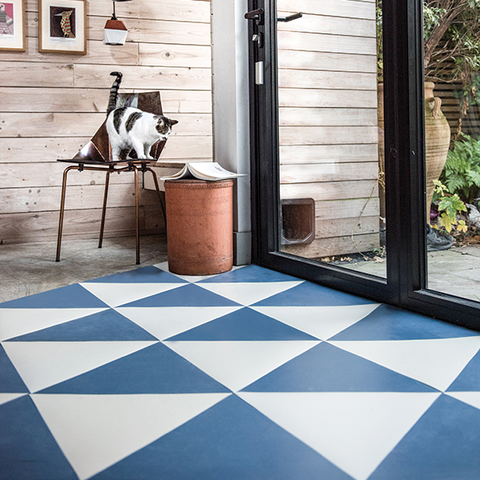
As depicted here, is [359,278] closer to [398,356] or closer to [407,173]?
[407,173]

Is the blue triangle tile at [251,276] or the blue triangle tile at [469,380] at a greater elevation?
the blue triangle tile at [251,276]

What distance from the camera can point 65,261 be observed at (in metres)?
2.97

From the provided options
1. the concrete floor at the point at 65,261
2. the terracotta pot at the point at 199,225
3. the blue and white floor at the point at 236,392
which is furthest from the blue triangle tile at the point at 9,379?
the terracotta pot at the point at 199,225

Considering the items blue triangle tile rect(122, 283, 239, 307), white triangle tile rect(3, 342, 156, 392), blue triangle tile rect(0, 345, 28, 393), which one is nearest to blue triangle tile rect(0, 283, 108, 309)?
blue triangle tile rect(122, 283, 239, 307)

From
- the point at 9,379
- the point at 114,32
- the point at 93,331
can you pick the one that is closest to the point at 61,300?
the point at 93,331

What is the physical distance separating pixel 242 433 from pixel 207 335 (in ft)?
2.05

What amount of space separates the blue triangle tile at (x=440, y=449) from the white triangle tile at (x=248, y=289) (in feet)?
3.33

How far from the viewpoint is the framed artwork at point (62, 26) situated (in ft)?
11.4

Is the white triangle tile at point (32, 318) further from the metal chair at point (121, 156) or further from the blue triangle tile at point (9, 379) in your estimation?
the metal chair at point (121, 156)

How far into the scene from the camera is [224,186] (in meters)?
2.58

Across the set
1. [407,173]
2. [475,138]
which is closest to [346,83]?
[407,173]

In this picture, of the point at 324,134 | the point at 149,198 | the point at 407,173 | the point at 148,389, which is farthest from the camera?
the point at 149,198

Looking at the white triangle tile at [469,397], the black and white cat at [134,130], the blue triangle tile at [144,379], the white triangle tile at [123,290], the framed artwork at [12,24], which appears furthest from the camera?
the framed artwork at [12,24]

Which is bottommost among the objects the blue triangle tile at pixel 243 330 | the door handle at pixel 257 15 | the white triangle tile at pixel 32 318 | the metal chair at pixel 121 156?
the blue triangle tile at pixel 243 330
